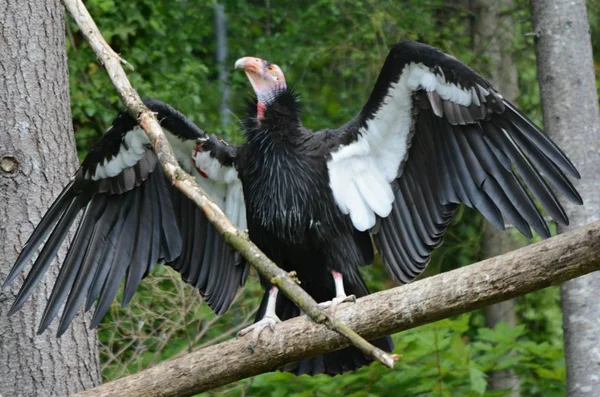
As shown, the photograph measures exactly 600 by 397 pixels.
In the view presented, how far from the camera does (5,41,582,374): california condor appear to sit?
181 inches

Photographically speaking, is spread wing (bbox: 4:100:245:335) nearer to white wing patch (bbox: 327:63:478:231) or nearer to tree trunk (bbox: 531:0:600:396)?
white wing patch (bbox: 327:63:478:231)

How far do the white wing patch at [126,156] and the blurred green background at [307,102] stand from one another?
91 cm

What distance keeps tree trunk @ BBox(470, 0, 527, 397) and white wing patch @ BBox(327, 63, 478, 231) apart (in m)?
3.00

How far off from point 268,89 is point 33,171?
127cm

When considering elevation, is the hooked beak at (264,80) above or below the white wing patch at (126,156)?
above

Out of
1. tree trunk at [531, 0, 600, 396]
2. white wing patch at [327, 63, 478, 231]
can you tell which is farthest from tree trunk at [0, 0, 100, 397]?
tree trunk at [531, 0, 600, 396]

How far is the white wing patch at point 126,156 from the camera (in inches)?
196

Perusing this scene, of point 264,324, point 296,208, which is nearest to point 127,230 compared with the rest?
point 296,208

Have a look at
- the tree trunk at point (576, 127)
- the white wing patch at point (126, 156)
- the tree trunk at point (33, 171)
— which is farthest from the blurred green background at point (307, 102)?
the tree trunk at point (33, 171)

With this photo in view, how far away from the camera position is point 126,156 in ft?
16.6

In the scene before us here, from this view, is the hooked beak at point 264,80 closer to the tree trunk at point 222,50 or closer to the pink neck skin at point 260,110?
the pink neck skin at point 260,110

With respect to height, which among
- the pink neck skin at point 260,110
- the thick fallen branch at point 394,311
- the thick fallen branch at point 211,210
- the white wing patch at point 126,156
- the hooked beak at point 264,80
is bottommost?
the thick fallen branch at point 394,311

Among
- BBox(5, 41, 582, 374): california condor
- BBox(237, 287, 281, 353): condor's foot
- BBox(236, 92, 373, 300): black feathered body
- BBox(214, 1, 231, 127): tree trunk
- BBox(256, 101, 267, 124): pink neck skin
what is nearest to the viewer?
BBox(237, 287, 281, 353): condor's foot

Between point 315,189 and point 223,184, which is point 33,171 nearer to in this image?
point 223,184
